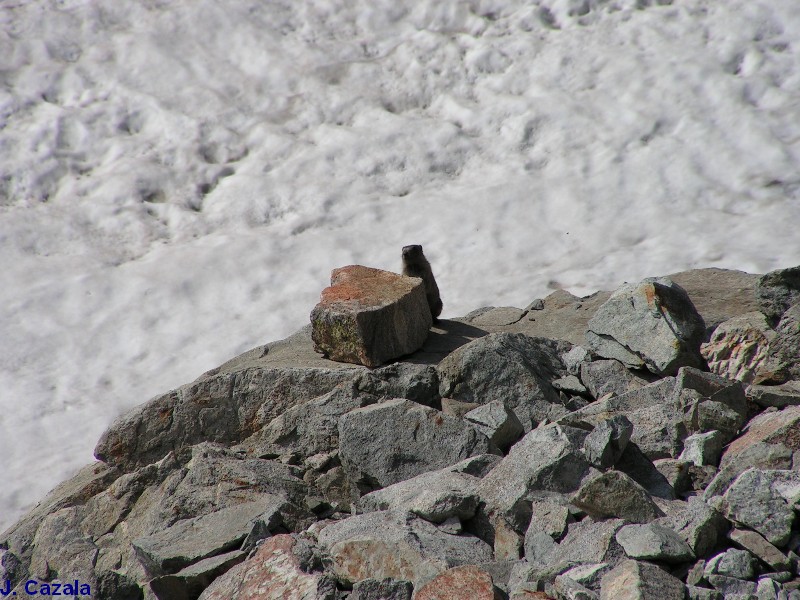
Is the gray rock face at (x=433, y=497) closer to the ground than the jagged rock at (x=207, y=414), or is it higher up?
closer to the ground

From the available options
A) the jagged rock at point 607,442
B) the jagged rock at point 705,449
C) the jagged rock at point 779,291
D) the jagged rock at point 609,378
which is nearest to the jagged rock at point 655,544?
the jagged rock at point 607,442

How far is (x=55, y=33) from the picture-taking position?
13.1 meters

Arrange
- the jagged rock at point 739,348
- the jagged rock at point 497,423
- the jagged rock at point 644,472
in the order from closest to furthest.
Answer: the jagged rock at point 644,472 → the jagged rock at point 497,423 → the jagged rock at point 739,348

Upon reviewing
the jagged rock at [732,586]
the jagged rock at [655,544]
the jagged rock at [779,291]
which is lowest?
the jagged rock at [779,291]

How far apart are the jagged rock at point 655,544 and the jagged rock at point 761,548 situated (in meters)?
0.20

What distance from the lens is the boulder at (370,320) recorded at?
228 inches

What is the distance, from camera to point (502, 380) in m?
5.27

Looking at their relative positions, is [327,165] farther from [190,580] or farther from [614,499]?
[614,499]

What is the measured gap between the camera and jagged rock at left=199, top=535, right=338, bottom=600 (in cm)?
331

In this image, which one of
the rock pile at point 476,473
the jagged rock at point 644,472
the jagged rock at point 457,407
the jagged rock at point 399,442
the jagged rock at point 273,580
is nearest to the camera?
the rock pile at point 476,473

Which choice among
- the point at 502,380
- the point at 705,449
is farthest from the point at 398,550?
the point at 502,380

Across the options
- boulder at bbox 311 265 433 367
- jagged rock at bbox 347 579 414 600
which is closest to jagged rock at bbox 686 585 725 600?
jagged rock at bbox 347 579 414 600

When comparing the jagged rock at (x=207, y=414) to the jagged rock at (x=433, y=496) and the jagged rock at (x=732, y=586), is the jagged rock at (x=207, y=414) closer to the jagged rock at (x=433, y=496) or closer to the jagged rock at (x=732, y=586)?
the jagged rock at (x=433, y=496)

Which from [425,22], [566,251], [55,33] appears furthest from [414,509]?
[55,33]
